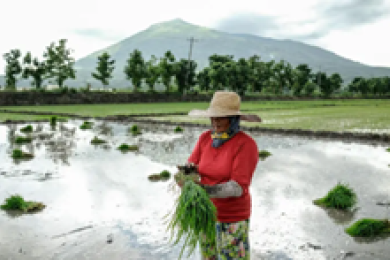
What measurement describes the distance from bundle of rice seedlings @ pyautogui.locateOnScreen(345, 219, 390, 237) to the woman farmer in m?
2.99

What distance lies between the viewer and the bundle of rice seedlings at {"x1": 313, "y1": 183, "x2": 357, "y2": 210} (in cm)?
652

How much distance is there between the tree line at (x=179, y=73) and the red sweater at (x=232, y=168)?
56367mm

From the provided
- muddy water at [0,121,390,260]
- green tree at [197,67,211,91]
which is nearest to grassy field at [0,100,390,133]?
muddy water at [0,121,390,260]

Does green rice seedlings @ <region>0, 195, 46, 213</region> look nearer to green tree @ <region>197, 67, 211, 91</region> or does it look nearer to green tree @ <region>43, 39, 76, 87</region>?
green tree @ <region>43, 39, 76, 87</region>

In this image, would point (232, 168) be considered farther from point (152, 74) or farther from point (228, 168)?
point (152, 74)

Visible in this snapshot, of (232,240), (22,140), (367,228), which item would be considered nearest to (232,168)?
(232,240)

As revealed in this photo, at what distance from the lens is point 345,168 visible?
33.2 feet

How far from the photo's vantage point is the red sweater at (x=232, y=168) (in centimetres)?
280

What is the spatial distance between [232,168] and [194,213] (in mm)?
439

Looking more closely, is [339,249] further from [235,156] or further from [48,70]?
[48,70]

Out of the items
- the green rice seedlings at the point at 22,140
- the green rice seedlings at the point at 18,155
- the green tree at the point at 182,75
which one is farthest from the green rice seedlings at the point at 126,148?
the green tree at the point at 182,75

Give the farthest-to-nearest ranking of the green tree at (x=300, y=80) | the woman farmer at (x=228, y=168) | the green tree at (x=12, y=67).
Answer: the green tree at (x=300, y=80) < the green tree at (x=12, y=67) < the woman farmer at (x=228, y=168)

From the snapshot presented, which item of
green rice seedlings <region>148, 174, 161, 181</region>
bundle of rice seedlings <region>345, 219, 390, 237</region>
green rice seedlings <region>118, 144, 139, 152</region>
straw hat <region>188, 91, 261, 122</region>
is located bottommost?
green rice seedlings <region>118, 144, 139, 152</region>

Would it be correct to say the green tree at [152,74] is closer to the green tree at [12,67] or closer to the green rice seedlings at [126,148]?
the green tree at [12,67]
